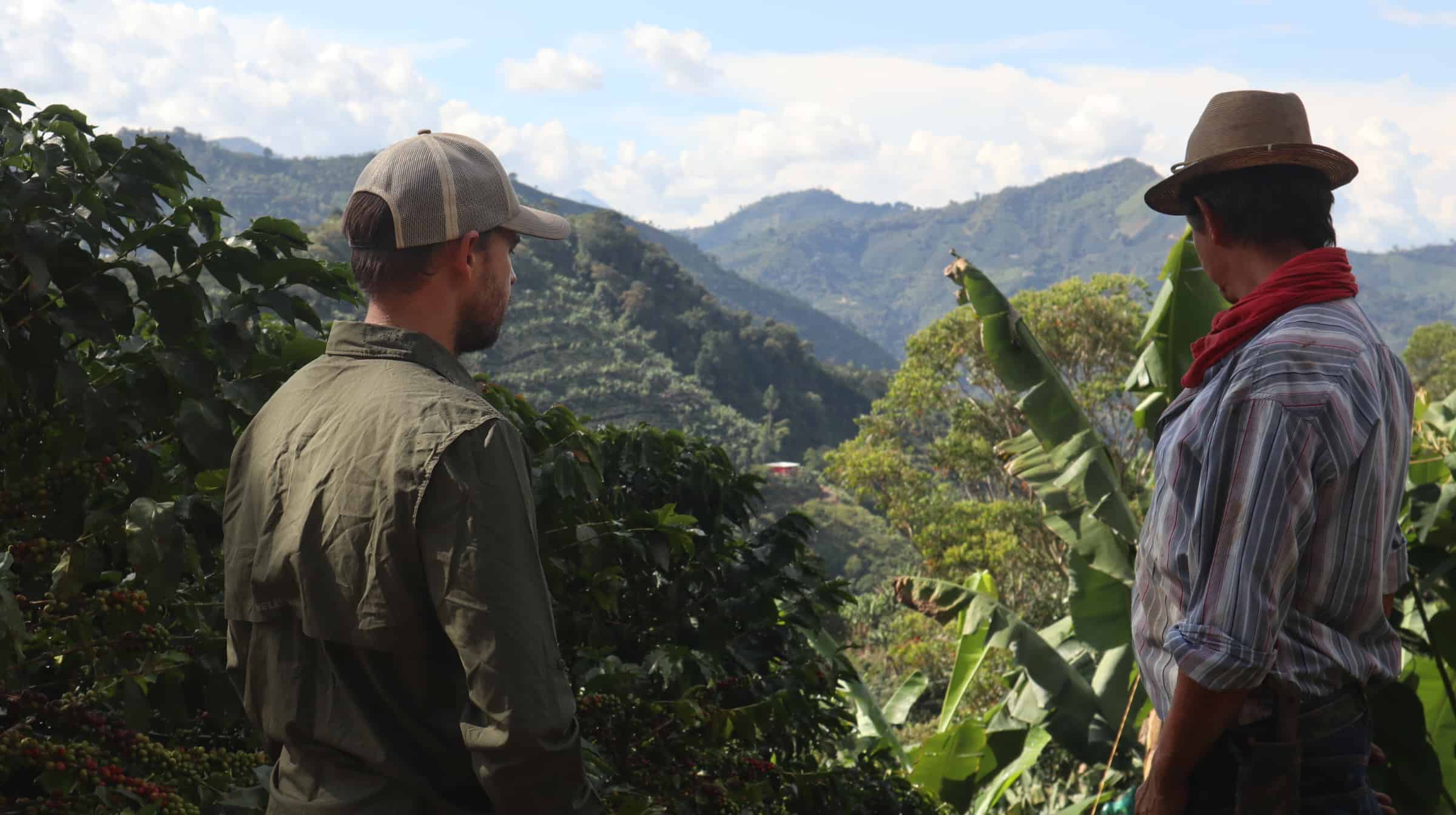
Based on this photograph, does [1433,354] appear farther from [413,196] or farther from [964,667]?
[413,196]

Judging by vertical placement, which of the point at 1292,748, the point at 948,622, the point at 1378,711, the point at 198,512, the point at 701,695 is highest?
the point at 198,512

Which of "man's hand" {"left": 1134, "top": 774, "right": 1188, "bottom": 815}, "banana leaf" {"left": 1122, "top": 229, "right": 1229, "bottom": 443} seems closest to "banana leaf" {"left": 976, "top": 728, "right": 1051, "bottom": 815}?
"banana leaf" {"left": 1122, "top": 229, "right": 1229, "bottom": 443}

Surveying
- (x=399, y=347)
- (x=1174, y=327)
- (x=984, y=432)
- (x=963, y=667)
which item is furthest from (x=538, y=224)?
(x=984, y=432)

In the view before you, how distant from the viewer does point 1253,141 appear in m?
1.89

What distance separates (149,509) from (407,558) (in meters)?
0.67

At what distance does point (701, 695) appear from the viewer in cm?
281

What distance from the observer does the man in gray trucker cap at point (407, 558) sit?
1244 millimetres

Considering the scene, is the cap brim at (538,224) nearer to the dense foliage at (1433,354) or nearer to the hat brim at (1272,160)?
the hat brim at (1272,160)

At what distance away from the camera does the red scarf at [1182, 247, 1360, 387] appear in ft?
5.72

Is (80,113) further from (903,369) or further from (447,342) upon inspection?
(903,369)

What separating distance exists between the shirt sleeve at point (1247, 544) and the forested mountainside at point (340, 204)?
79.6m

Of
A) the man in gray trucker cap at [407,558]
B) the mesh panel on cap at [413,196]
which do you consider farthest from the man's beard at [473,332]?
the mesh panel on cap at [413,196]

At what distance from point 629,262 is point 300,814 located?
6179 centimetres

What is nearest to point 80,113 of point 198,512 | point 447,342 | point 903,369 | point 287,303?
point 287,303
